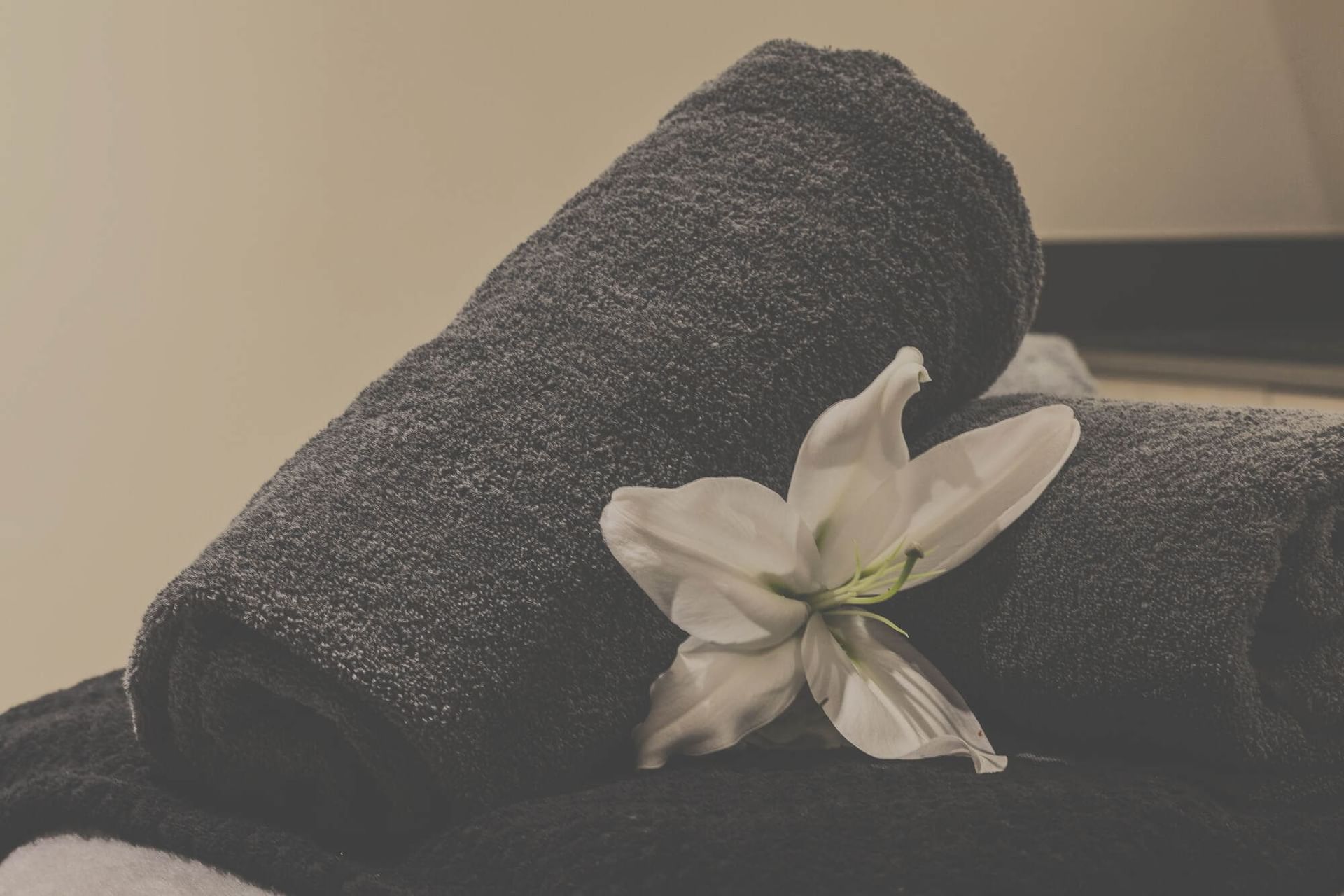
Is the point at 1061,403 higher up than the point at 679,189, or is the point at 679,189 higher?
the point at 679,189

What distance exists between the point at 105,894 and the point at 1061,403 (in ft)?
1.24

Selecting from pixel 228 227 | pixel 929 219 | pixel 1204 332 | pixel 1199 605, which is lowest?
pixel 1204 332

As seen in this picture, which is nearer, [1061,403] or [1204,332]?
[1061,403]

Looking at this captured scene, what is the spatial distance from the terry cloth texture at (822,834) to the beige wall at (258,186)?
0.66 meters

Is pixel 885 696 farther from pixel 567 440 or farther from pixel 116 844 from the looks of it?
pixel 116 844

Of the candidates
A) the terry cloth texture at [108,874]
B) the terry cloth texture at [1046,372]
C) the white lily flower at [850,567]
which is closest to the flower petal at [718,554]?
the white lily flower at [850,567]

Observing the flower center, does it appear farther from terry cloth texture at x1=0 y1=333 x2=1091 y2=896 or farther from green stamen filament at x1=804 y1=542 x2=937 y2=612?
terry cloth texture at x1=0 y1=333 x2=1091 y2=896

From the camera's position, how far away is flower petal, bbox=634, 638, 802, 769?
36 cm

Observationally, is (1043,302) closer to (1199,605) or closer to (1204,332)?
(1204,332)

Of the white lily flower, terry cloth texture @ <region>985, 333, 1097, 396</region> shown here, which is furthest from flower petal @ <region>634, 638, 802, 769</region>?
terry cloth texture @ <region>985, 333, 1097, 396</region>

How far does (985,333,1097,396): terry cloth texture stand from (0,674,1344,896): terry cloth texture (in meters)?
0.42

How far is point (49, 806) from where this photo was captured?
1.21 feet

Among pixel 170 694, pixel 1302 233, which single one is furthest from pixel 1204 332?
pixel 170 694

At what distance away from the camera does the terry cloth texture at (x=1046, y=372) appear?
2.52 ft
